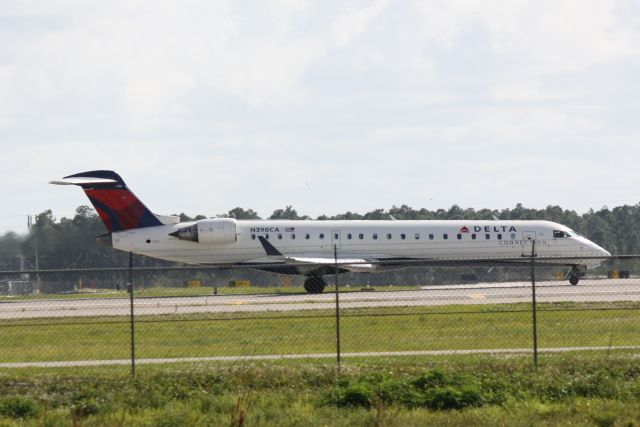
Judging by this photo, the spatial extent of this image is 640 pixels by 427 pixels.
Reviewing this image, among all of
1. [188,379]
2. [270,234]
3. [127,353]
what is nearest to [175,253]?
[270,234]

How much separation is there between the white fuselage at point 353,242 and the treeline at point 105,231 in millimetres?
2800

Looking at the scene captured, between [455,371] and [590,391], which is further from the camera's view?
[455,371]

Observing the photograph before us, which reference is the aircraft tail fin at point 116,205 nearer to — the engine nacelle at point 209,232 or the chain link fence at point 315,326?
the engine nacelle at point 209,232

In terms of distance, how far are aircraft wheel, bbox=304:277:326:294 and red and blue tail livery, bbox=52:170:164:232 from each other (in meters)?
10.9

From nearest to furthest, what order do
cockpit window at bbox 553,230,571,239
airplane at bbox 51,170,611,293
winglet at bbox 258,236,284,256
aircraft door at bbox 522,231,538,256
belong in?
winglet at bbox 258,236,284,256
airplane at bbox 51,170,611,293
aircraft door at bbox 522,231,538,256
cockpit window at bbox 553,230,571,239

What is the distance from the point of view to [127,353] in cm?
2152

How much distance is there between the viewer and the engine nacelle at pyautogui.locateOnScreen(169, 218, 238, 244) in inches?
1847

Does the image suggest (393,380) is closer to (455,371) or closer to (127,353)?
(455,371)

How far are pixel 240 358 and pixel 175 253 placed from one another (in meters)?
28.2

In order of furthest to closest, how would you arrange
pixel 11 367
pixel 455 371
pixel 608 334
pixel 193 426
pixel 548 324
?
pixel 548 324 < pixel 608 334 < pixel 11 367 < pixel 455 371 < pixel 193 426

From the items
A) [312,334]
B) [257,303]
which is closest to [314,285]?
[257,303]

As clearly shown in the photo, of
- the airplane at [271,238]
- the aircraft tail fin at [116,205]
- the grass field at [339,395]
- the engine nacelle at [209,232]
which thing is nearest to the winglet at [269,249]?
the airplane at [271,238]

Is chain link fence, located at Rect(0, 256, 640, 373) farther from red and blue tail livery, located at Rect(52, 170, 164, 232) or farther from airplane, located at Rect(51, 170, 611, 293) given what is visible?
red and blue tail livery, located at Rect(52, 170, 164, 232)

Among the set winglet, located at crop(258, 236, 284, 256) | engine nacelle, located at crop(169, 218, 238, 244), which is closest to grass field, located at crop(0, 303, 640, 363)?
engine nacelle, located at crop(169, 218, 238, 244)
